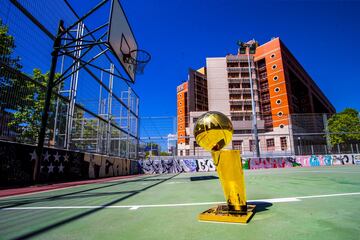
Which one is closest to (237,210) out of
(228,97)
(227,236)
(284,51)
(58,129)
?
(227,236)

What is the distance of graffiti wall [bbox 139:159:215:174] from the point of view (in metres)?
21.5

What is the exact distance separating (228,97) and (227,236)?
179 feet

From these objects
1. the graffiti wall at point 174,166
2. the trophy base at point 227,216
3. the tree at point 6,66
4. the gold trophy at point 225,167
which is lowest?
the graffiti wall at point 174,166

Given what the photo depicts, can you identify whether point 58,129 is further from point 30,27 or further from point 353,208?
point 353,208

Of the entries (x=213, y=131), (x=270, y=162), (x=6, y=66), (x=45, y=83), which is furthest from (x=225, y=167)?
(x=270, y=162)

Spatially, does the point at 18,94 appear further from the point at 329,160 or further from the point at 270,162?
the point at 329,160

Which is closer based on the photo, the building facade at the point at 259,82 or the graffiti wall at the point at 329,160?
the graffiti wall at the point at 329,160

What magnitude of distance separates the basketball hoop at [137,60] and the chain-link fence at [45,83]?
53.0 inches

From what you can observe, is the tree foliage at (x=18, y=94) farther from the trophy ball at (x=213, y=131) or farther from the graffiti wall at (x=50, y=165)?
the trophy ball at (x=213, y=131)

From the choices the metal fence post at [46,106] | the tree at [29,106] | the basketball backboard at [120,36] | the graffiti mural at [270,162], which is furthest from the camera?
the graffiti mural at [270,162]

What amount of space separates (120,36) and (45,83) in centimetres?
385

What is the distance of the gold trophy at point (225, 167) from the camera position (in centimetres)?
221

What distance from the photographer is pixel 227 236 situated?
1.72m

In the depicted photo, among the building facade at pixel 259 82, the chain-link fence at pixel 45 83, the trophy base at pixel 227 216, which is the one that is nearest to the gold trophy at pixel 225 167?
the trophy base at pixel 227 216
